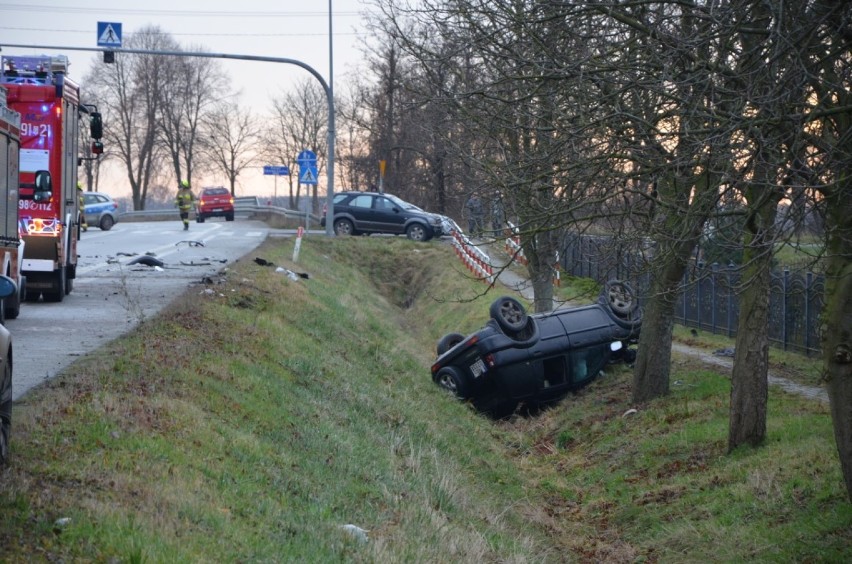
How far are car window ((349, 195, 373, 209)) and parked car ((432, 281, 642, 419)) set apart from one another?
19.3 m

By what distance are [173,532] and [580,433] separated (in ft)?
33.8

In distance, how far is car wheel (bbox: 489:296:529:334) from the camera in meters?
16.1

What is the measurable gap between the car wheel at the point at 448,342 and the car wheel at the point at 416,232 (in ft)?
57.0

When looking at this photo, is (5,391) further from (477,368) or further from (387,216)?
(387,216)

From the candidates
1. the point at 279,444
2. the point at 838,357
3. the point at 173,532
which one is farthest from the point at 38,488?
the point at 838,357

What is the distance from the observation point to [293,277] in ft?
71.0

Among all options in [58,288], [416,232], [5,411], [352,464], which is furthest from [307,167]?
[5,411]

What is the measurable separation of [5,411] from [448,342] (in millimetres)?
12227

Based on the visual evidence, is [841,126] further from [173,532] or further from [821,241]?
[173,532]

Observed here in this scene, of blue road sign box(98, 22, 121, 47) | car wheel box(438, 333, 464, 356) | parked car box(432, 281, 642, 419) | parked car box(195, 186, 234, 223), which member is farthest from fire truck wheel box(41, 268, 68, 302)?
parked car box(195, 186, 234, 223)

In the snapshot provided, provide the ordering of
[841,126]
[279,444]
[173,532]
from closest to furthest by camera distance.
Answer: [173,532] < [841,126] < [279,444]

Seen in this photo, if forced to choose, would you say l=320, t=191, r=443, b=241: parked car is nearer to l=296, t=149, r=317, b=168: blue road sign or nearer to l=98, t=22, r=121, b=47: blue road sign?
l=296, t=149, r=317, b=168: blue road sign

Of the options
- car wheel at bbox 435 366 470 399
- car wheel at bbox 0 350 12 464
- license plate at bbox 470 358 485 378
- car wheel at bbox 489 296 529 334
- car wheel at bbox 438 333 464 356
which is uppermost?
car wheel at bbox 0 350 12 464

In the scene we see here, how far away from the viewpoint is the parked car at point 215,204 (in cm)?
5212
